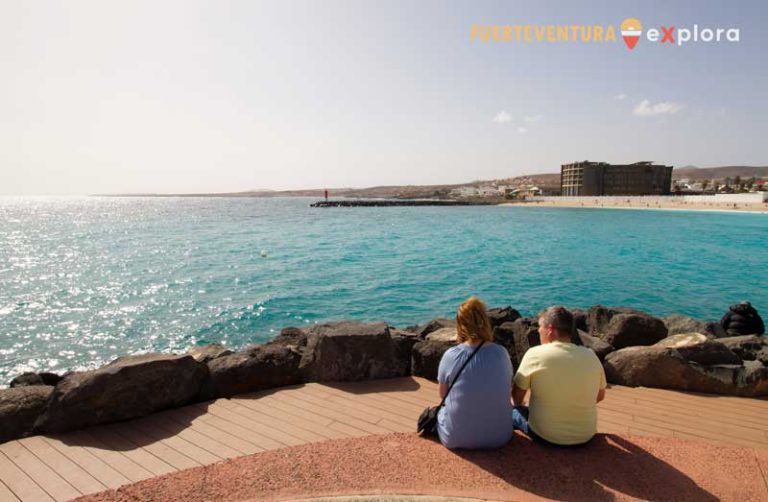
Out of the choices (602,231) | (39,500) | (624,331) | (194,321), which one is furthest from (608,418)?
(602,231)

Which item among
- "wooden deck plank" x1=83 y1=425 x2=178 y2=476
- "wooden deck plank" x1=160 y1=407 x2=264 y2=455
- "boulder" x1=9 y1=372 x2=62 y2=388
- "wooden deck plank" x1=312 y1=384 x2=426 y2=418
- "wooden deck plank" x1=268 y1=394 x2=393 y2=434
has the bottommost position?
"boulder" x1=9 y1=372 x2=62 y2=388

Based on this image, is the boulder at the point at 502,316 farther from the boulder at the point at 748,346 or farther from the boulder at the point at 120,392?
the boulder at the point at 120,392

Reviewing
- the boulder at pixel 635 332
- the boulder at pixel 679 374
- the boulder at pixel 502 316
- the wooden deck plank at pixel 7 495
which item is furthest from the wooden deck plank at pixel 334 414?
the boulder at pixel 635 332

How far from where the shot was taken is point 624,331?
7293 mm

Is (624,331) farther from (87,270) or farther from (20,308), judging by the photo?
(87,270)

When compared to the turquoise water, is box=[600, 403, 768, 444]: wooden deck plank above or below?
above

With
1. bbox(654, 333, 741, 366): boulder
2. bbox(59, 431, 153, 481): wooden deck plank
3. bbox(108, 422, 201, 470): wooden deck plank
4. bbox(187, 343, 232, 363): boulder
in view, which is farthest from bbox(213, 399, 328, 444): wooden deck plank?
bbox(654, 333, 741, 366): boulder

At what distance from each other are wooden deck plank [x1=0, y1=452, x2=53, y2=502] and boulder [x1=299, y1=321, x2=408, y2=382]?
2.95 meters

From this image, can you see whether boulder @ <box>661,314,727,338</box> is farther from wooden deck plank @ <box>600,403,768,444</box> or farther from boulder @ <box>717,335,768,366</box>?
wooden deck plank @ <box>600,403,768,444</box>

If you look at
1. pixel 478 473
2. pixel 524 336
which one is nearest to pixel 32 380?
pixel 478 473

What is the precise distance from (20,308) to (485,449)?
63.5 ft

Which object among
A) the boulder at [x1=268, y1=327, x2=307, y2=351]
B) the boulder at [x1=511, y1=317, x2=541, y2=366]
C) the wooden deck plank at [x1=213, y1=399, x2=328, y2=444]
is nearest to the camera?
the wooden deck plank at [x1=213, y1=399, x2=328, y2=444]

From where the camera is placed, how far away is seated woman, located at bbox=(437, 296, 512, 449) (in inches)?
134

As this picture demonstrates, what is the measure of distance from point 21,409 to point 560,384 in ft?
17.6
